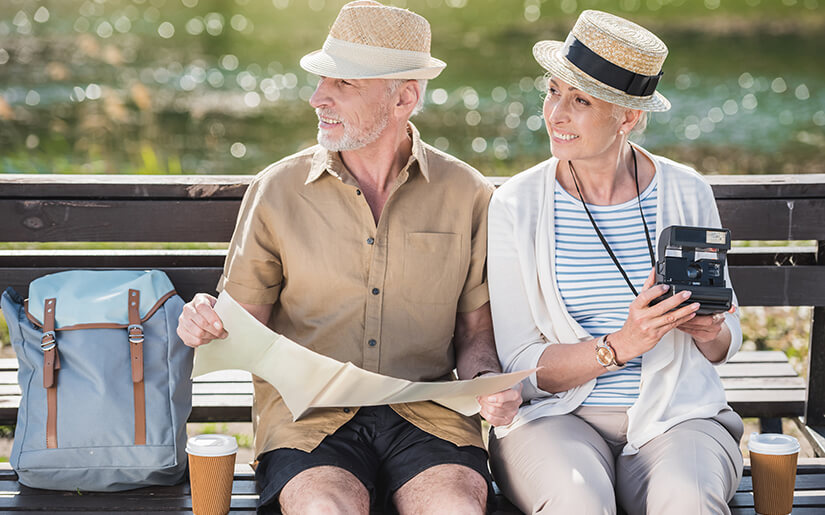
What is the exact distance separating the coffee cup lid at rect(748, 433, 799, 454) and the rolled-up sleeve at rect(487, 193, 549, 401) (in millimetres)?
502

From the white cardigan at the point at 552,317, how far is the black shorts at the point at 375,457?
0.18m

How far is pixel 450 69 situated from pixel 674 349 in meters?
7.82

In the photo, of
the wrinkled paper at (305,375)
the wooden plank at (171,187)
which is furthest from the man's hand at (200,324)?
the wooden plank at (171,187)

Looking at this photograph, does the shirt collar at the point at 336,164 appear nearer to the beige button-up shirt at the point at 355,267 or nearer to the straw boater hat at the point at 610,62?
the beige button-up shirt at the point at 355,267

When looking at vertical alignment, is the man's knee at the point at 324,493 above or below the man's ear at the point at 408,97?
below

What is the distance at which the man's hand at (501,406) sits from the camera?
7.31ft

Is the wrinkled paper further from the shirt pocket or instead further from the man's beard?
the man's beard

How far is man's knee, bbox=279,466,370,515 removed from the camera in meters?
2.09

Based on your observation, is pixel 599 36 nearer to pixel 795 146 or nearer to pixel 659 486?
pixel 659 486

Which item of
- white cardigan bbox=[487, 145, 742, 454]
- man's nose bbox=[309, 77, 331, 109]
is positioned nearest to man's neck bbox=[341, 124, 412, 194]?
man's nose bbox=[309, 77, 331, 109]

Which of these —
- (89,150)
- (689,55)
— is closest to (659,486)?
(89,150)

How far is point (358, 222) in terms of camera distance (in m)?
2.44

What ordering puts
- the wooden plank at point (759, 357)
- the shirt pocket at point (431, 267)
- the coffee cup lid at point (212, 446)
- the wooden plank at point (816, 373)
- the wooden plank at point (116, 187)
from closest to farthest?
the coffee cup lid at point (212, 446) → the shirt pocket at point (431, 267) → the wooden plank at point (116, 187) → the wooden plank at point (816, 373) → the wooden plank at point (759, 357)

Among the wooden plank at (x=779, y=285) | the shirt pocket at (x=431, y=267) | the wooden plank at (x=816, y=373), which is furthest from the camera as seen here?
the wooden plank at (x=816, y=373)
